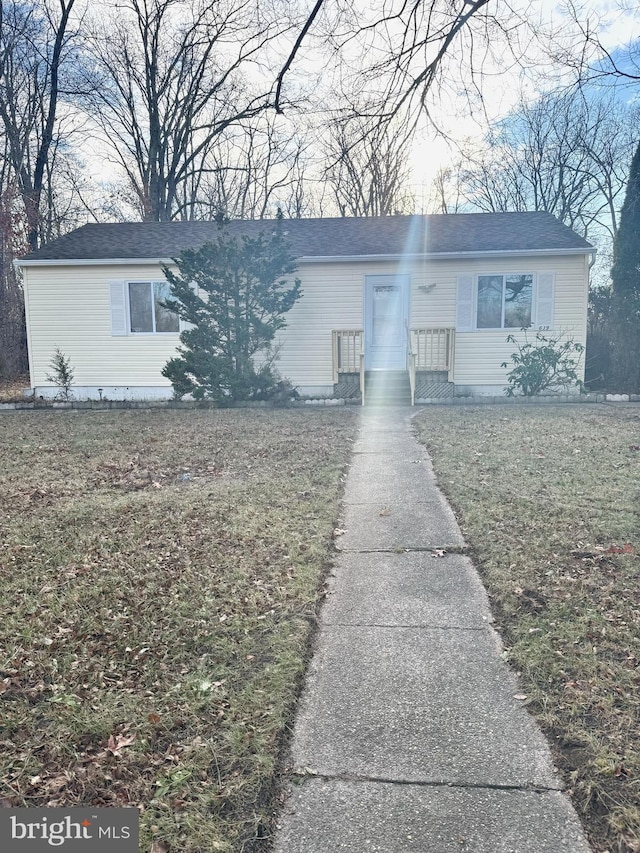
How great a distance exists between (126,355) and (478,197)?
67.2 ft

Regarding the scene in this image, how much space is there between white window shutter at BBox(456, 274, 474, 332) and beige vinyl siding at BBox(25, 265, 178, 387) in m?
6.36

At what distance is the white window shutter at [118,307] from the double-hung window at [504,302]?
7916mm

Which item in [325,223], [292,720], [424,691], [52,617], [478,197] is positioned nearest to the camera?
[292,720]

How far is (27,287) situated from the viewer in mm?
13422

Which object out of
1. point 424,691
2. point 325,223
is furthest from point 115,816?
point 325,223

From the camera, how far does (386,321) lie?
43.4ft

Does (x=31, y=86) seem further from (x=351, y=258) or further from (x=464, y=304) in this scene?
(x=464, y=304)

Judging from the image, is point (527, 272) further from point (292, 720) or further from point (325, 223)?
point (292, 720)

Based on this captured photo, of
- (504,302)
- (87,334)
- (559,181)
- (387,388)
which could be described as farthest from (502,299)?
(559,181)

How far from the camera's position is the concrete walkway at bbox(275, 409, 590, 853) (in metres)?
1.77

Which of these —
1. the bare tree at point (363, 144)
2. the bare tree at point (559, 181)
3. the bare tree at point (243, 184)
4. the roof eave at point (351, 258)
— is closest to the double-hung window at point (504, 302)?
the roof eave at point (351, 258)

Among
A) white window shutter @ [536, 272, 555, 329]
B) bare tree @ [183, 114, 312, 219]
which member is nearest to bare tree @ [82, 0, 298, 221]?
bare tree @ [183, 114, 312, 219]

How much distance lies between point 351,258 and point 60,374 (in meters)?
6.91

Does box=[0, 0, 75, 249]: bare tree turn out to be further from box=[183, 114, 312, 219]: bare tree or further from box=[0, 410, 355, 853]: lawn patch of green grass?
box=[0, 410, 355, 853]: lawn patch of green grass
